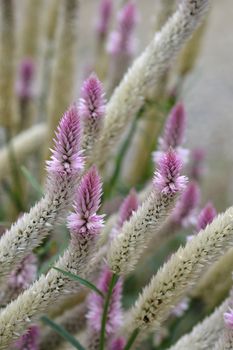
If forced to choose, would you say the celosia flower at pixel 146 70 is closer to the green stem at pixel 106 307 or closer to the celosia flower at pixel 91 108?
the celosia flower at pixel 91 108

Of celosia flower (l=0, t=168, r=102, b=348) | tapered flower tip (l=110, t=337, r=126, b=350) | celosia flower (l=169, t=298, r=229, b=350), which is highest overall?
celosia flower (l=0, t=168, r=102, b=348)

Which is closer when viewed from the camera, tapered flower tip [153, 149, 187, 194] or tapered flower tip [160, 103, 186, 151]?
tapered flower tip [153, 149, 187, 194]

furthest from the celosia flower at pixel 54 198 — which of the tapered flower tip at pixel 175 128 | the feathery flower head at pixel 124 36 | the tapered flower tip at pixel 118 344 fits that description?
the feathery flower head at pixel 124 36

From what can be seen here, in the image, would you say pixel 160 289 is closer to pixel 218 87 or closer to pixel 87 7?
pixel 218 87

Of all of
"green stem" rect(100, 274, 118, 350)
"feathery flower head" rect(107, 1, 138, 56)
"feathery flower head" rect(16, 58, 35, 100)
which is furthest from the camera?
"feathery flower head" rect(16, 58, 35, 100)

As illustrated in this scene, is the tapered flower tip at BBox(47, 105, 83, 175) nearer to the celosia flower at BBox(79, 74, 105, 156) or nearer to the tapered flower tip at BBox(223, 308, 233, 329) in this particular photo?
the celosia flower at BBox(79, 74, 105, 156)

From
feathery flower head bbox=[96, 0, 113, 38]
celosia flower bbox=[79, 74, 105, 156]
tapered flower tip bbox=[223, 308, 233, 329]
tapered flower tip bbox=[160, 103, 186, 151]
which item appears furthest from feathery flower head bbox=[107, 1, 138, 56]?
tapered flower tip bbox=[223, 308, 233, 329]
